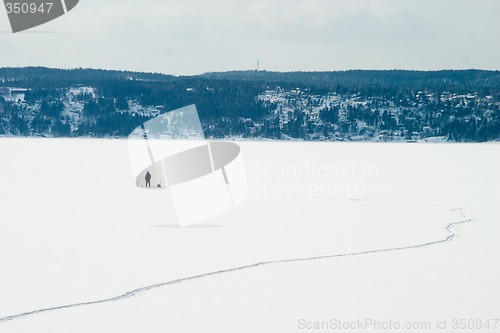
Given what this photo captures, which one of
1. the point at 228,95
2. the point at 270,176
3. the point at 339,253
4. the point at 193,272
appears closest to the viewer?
the point at 193,272

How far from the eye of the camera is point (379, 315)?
637cm

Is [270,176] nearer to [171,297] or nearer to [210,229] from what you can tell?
[210,229]

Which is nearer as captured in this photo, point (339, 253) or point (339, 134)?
point (339, 253)

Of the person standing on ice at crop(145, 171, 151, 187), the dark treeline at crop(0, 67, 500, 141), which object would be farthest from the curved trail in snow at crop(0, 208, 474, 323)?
the dark treeline at crop(0, 67, 500, 141)

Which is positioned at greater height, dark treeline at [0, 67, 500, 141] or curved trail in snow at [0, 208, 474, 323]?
curved trail in snow at [0, 208, 474, 323]

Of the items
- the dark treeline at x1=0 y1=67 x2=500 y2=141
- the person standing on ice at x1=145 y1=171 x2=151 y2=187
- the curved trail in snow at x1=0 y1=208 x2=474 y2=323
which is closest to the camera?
the curved trail in snow at x1=0 y1=208 x2=474 y2=323

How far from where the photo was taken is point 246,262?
8.50 meters

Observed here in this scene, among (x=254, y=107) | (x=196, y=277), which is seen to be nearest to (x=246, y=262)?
(x=196, y=277)

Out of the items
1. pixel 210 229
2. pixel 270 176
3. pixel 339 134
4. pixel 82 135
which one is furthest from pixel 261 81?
pixel 210 229

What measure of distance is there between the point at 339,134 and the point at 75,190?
9313 cm

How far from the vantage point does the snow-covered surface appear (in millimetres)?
6352

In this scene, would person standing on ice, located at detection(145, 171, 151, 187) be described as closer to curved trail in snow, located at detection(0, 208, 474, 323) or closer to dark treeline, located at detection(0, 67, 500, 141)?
curved trail in snow, located at detection(0, 208, 474, 323)

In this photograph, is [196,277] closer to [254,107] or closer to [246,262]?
[246,262]

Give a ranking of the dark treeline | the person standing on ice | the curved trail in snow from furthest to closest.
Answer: the dark treeline, the person standing on ice, the curved trail in snow
